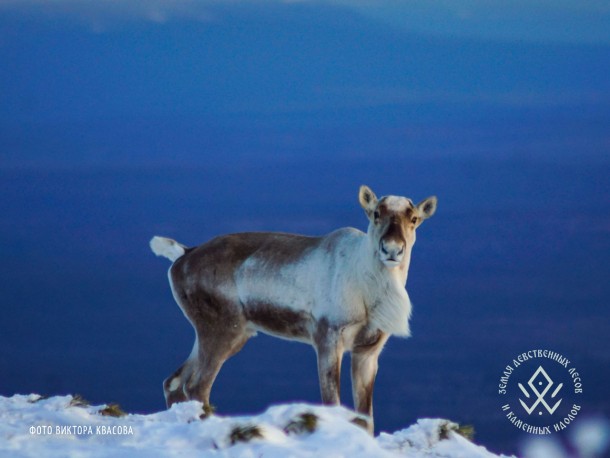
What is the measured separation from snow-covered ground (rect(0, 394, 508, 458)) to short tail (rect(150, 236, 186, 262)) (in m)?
4.42

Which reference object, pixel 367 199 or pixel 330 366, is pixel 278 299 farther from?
pixel 367 199

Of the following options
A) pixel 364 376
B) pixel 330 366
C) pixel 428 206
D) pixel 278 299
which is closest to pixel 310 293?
pixel 278 299

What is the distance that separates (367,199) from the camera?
1346 centimetres

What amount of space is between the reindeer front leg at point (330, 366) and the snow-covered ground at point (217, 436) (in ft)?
7.39

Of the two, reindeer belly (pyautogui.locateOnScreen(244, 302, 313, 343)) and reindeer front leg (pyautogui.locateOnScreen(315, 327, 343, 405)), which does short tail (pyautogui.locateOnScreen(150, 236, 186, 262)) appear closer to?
reindeer belly (pyautogui.locateOnScreen(244, 302, 313, 343))

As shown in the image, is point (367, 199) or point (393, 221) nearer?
point (393, 221)

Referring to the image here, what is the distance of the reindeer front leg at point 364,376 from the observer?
13.6 meters

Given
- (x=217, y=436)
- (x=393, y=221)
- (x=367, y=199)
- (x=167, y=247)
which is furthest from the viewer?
(x=167, y=247)

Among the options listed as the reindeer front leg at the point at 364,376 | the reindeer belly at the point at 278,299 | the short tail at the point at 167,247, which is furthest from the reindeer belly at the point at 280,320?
the short tail at the point at 167,247

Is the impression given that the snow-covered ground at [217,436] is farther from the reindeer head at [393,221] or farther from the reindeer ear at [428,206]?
the reindeer ear at [428,206]

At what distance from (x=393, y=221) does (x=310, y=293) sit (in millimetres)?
1471

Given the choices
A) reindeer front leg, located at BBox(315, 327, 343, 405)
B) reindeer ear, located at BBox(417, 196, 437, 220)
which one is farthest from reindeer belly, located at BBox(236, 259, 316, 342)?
reindeer ear, located at BBox(417, 196, 437, 220)

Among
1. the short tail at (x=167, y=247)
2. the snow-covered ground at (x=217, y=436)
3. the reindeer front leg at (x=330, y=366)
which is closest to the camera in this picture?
the snow-covered ground at (x=217, y=436)

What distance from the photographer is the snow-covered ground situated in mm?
9250
